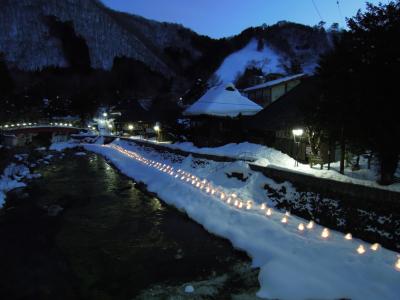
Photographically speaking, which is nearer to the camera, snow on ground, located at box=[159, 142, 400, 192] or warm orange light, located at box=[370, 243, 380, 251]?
warm orange light, located at box=[370, 243, 380, 251]

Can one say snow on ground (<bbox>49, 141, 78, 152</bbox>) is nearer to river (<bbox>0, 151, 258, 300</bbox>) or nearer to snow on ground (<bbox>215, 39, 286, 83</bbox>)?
river (<bbox>0, 151, 258, 300</bbox>)

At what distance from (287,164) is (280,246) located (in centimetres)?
952

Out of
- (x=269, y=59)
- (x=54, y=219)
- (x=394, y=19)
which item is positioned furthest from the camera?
(x=269, y=59)

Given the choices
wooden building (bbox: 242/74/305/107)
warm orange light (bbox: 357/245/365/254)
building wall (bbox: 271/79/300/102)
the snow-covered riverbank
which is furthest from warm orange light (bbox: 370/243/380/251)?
building wall (bbox: 271/79/300/102)

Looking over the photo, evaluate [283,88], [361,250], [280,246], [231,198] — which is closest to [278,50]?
[283,88]

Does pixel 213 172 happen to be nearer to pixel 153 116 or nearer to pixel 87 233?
pixel 87 233

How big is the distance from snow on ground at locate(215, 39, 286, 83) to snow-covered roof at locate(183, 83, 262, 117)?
176ft

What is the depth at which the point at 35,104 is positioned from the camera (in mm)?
64875

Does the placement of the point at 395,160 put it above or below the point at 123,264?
above

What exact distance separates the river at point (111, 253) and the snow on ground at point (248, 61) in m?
74.2

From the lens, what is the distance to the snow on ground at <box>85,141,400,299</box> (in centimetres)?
780

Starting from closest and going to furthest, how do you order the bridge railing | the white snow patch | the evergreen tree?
the white snow patch → the evergreen tree → the bridge railing

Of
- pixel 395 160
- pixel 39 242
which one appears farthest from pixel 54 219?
pixel 395 160

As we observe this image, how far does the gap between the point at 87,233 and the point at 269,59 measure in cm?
9551
